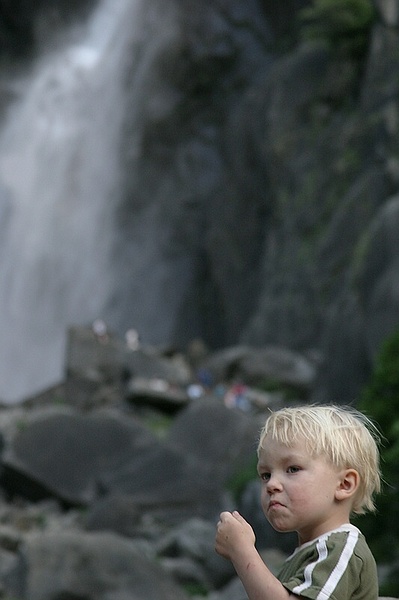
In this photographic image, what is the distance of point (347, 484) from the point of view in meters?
2.38

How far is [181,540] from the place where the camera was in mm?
12156

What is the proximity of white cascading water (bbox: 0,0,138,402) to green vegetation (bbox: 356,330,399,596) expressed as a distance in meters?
25.6

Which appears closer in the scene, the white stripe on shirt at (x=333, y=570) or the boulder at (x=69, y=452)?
the white stripe on shirt at (x=333, y=570)

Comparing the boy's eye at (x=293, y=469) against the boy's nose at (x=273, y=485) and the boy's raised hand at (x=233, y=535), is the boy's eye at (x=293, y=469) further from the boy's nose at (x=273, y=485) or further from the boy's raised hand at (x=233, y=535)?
the boy's raised hand at (x=233, y=535)

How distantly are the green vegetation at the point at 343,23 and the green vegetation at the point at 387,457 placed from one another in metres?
18.5

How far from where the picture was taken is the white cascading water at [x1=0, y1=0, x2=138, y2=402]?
3681 cm

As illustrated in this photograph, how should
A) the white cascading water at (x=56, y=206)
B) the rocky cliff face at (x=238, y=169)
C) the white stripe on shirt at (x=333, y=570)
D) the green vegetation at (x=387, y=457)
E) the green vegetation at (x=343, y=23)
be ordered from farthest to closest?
the white cascading water at (x=56, y=206), the green vegetation at (x=343, y=23), the rocky cliff face at (x=238, y=169), the green vegetation at (x=387, y=457), the white stripe on shirt at (x=333, y=570)

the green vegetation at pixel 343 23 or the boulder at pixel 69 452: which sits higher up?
the green vegetation at pixel 343 23

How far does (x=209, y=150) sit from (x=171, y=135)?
5.36 ft

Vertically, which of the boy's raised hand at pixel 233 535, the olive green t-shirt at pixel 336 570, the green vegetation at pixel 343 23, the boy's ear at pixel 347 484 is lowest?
the olive green t-shirt at pixel 336 570

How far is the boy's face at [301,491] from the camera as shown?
7.68 feet

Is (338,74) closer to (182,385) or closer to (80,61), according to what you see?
(182,385)

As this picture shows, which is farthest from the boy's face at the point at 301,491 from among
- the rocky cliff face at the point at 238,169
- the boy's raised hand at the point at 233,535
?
the rocky cliff face at the point at 238,169

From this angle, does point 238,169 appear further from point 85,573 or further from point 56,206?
point 85,573
